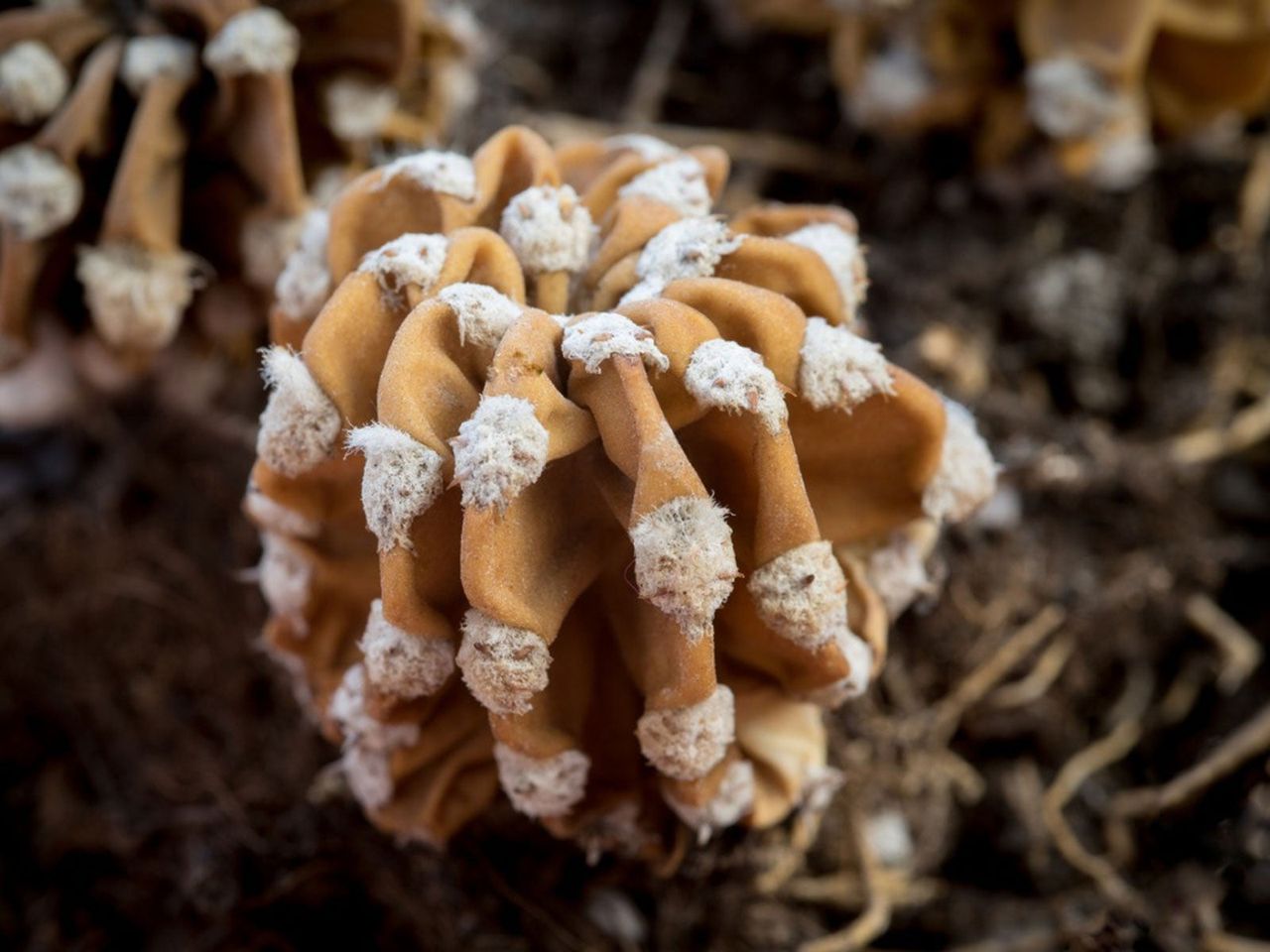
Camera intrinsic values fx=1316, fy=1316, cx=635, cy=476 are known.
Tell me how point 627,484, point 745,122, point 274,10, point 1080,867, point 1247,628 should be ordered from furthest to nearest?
point 745,122, point 1247,628, point 1080,867, point 274,10, point 627,484

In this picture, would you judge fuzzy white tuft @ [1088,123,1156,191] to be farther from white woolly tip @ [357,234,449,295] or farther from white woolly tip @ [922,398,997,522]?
white woolly tip @ [357,234,449,295]

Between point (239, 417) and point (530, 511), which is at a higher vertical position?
point (530, 511)

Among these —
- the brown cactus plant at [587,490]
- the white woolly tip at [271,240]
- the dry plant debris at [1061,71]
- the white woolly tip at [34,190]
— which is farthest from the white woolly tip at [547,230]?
the dry plant debris at [1061,71]

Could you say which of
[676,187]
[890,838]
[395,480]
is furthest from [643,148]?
[890,838]

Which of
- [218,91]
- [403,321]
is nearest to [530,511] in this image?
[403,321]

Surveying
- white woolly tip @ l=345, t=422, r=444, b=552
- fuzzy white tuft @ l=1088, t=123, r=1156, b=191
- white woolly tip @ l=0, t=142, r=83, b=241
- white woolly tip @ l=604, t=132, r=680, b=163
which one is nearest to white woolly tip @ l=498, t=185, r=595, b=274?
white woolly tip @ l=604, t=132, r=680, b=163

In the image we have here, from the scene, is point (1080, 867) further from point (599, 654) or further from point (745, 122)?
point (745, 122)

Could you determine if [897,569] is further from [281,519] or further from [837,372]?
[281,519]
